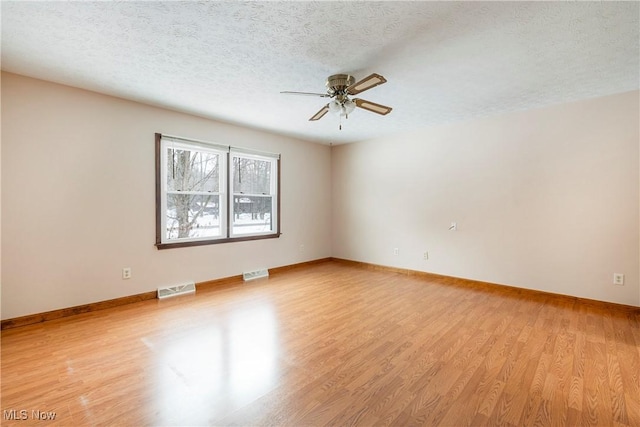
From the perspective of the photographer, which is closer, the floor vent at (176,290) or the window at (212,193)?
the floor vent at (176,290)

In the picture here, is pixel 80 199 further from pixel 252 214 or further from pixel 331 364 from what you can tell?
pixel 331 364

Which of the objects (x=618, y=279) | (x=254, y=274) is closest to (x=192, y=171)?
(x=254, y=274)

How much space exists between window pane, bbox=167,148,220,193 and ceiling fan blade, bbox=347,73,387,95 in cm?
263

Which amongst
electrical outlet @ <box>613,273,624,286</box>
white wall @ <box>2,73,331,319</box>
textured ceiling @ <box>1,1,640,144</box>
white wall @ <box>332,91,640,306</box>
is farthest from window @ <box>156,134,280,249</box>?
electrical outlet @ <box>613,273,624,286</box>

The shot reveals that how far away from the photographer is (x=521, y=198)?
3.95 metres

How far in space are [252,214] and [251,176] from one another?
0.67 metres

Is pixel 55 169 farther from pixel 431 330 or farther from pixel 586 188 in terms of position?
pixel 586 188

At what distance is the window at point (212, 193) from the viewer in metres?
3.93

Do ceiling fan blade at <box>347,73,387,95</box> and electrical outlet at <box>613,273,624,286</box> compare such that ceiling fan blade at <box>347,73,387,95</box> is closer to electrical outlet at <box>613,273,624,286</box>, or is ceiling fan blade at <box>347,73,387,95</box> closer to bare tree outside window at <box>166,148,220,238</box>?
bare tree outside window at <box>166,148,220,238</box>

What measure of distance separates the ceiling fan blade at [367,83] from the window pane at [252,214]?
282cm

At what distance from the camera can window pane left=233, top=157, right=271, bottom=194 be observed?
4.72 metres

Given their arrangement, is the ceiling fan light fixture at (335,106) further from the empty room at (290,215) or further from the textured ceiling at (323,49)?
the textured ceiling at (323,49)

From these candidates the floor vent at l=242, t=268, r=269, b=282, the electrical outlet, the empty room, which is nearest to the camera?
the empty room

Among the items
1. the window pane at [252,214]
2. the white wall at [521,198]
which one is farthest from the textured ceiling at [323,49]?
the window pane at [252,214]
